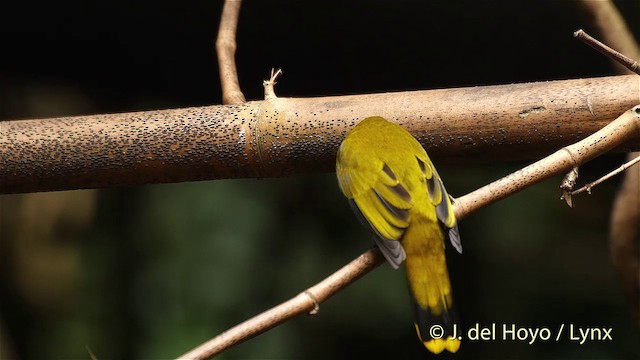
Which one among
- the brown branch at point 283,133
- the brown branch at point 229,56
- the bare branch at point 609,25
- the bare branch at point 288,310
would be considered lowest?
the bare branch at point 288,310

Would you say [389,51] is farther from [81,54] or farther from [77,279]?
[77,279]

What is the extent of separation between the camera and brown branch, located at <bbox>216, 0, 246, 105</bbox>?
1.14 m

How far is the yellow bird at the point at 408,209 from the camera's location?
85 centimetres

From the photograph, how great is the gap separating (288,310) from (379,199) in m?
0.19

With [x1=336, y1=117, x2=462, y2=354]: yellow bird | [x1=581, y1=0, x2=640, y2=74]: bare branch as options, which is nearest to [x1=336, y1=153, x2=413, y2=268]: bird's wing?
[x1=336, y1=117, x2=462, y2=354]: yellow bird

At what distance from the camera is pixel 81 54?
6.10ft

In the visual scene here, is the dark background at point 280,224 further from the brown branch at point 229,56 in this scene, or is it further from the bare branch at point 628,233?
the brown branch at point 229,56

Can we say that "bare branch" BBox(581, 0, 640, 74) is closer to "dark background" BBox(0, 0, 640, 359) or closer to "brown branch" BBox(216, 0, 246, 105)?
"dark background" BBox(0, 0, 640, 359)

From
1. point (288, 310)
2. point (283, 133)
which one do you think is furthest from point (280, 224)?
point (288, 310)

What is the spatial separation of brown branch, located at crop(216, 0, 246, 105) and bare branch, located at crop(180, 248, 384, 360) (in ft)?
1.24

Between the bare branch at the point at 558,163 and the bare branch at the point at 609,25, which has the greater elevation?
the bare branch at the point at 609,25

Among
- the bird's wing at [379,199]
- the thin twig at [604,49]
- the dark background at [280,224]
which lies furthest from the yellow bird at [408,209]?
the dark background at [280,224]

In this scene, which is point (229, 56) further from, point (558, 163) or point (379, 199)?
point (558, 163)

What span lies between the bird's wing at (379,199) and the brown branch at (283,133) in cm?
9
